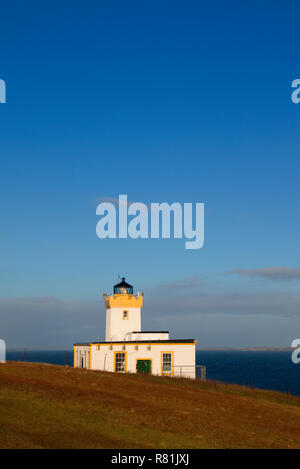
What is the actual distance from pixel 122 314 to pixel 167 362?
33.6 ft

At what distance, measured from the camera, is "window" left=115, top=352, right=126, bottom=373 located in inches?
1965

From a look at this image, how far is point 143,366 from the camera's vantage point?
49469 mm

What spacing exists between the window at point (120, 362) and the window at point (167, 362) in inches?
148

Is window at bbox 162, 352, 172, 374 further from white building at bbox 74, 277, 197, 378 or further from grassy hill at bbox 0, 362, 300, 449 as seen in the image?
grassy hill at bbox 0, 362, 300, 449

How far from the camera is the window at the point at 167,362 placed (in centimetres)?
4912

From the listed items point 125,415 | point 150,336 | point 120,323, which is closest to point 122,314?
point 120,323

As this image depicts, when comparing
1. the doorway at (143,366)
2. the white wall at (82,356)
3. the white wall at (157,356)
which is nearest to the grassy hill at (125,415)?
the white wall at (157,356)

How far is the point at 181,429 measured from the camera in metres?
23.0

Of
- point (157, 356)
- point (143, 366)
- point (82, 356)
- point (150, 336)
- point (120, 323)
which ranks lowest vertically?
point (143, 366)

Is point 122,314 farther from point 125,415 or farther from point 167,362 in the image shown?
point 125,415

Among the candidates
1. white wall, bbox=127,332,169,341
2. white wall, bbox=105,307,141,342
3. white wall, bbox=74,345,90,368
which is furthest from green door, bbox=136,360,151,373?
white wall, bbox=105,307,141,342

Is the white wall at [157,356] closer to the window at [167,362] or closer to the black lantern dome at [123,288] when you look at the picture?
the window at [167,362]
